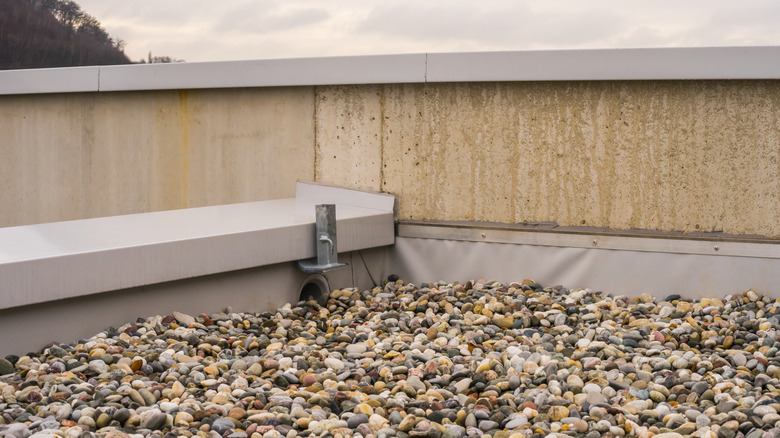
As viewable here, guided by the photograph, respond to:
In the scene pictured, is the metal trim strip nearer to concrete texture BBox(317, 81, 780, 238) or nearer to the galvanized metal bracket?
concrete texture BBox(317, 81, 780, 238)

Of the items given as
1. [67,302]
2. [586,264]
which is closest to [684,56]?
[586,264]

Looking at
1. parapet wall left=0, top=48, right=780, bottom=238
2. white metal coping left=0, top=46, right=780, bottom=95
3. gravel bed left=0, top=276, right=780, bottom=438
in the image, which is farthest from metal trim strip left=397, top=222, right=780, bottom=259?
white metal coping left=0, top=46, right=780, bottom=95

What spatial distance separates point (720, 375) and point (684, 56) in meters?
1.75

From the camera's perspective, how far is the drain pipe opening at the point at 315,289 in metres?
4.12

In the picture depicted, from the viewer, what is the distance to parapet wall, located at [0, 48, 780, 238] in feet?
13.0

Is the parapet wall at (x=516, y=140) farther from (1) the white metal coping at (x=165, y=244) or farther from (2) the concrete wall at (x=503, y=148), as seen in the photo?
(1) the white metal coping at (x=165, y=244)

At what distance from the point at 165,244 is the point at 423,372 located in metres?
1.30

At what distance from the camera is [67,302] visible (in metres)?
3.16

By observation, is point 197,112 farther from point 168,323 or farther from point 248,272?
point 168,323

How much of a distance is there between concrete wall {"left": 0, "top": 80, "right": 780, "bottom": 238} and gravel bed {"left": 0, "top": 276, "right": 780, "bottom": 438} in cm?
56

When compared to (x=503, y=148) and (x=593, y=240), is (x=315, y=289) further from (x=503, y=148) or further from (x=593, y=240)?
(x=593, y=240)

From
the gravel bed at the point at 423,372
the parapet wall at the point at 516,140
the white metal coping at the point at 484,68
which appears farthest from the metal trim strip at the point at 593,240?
the white metal coping at the point at 484,68

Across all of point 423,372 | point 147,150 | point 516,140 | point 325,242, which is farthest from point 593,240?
point 147,150

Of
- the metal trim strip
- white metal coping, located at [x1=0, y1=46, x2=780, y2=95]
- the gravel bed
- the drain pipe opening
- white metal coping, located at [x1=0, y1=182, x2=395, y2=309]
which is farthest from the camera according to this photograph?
the drain pipe opening
